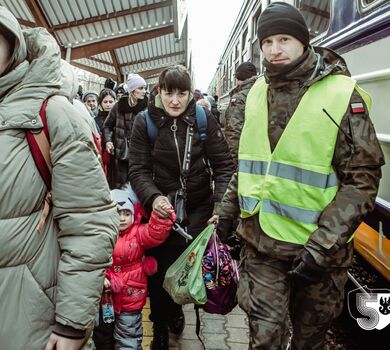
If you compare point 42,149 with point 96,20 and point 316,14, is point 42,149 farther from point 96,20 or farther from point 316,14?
point 96,20

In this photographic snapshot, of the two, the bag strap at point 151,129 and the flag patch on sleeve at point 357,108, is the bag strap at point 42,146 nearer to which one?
the flag patch on sleeve at point 357,108

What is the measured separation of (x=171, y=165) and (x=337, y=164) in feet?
3.65

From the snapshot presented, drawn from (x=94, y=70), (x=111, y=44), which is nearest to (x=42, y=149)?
(x=111, y=44)

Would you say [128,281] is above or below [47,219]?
below

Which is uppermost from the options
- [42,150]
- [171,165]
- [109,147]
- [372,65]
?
[372,65]

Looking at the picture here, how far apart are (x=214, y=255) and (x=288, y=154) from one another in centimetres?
91

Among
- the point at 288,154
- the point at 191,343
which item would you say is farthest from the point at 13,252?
the point at 191,343

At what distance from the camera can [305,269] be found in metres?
1.80

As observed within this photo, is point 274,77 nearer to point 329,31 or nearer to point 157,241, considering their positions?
point 157,241

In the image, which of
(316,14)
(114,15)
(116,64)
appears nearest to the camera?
(316,14)

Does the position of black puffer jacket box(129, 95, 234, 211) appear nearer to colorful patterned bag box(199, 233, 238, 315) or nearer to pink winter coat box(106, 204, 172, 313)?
pink winter coat box(106, 204, 172, 313)

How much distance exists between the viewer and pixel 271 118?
2.11 metres

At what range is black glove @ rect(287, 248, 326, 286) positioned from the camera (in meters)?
1.80

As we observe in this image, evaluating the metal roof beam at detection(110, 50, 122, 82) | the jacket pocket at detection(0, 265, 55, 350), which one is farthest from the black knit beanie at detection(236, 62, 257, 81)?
the metal roof beam at detection(110, 50, 122, 82)
